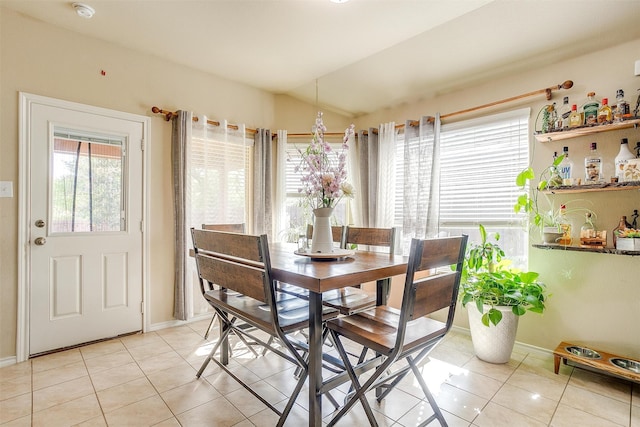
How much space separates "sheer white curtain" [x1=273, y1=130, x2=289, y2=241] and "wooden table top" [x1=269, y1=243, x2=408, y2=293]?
1.80 metres

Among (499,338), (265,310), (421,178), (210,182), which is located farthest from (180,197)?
(499,338)

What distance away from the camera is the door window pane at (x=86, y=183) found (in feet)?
8.48

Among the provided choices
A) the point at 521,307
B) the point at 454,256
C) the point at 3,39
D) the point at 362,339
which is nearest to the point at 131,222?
the point at 3,39

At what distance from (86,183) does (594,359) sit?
3.95 m

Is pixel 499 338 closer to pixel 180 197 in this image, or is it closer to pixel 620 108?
pixel 620 108

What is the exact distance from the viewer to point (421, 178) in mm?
3145

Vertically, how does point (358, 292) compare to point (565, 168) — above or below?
below

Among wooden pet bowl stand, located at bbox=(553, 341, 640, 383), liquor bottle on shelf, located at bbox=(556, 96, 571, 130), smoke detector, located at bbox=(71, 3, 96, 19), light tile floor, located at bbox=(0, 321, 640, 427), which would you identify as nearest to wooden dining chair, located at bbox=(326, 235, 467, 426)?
light tile floor, located at bbox=(0, 321, 640, 427)

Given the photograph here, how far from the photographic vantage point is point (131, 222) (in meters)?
2.94

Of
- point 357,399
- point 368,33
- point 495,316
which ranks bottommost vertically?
point 357,399

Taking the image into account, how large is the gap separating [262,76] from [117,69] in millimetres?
1332

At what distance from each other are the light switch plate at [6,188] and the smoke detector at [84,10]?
1325mm

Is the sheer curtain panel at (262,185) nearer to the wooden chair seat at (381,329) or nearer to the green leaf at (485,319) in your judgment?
the wooden chair seat at (381,329)

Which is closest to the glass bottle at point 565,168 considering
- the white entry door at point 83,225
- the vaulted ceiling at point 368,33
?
the vaulted ceiling at point 368,33
